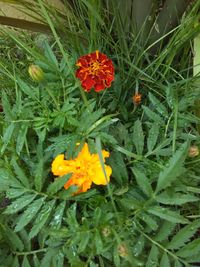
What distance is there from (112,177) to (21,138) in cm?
16

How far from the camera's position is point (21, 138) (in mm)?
716

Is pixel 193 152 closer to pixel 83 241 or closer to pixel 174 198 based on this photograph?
pixel 174 198

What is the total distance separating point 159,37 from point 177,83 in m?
0.16

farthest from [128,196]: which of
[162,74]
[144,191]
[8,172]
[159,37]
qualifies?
[159,37]

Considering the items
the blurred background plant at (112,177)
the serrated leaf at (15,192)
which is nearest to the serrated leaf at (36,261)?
the blurred background plant at (112,177)

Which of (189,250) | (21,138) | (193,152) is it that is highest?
(21,138)

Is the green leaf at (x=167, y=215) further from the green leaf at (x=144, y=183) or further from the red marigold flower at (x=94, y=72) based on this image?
the red marigold flower at (x=94, y=72)

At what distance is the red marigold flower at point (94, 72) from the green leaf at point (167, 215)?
21cm

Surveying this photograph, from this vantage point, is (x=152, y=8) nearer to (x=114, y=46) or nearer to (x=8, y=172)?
(x=114, y=46)

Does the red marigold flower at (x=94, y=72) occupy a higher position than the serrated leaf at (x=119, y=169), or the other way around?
the red marigold flower at (x=94, y=72)

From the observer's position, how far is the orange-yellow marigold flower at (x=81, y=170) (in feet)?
2.30

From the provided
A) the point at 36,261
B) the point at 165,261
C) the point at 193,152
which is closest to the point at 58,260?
the point at 36,261

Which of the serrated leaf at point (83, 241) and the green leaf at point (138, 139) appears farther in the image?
the green leaf at point (138, 139)

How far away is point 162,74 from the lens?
A: 36.1 inches
